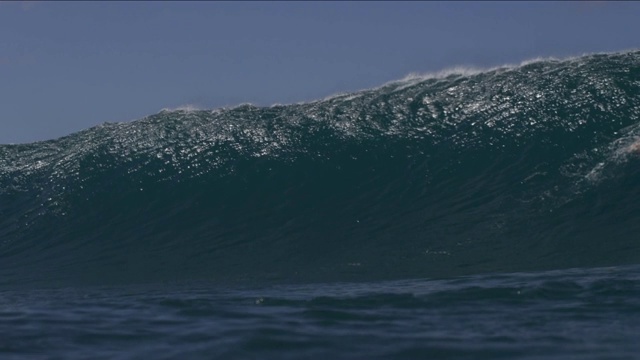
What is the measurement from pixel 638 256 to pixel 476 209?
4.09 meters

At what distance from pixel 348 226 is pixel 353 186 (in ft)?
7.10

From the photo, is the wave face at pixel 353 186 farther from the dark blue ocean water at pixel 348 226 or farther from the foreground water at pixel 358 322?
the foreground water at pixel 358 322

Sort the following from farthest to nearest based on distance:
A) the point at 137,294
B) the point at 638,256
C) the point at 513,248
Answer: the point at 513,248 < the point at 638,256 < the point at 137,294

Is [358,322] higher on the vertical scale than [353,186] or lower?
lower

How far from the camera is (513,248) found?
15203 mm

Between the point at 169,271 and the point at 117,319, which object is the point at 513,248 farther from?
the point at 117,319

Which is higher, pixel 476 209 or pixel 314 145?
pixel 314 145

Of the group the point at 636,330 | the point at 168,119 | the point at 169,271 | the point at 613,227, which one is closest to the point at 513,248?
the point at 613,227

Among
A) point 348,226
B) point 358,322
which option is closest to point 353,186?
point 348,226

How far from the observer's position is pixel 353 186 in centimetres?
1947

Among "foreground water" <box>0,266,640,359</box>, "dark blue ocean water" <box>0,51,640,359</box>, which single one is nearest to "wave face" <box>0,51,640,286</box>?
"dark blue ocean water" <box>0,51,640,359</box>

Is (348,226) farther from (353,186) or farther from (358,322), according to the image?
(358,322)

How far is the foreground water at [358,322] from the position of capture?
820cm

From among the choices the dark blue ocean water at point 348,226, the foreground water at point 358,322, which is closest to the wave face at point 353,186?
the dark blue ocean water at point 348,226
